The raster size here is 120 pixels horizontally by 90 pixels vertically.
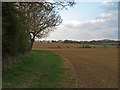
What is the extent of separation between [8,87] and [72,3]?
7.10m

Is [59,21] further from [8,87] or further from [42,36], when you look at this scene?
[8,87]

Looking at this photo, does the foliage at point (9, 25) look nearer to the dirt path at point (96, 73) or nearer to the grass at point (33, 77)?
the grass at point (33, 77)

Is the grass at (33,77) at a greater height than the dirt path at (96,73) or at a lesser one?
greater

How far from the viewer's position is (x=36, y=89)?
5004 millimetres

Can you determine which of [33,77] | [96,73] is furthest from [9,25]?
[96,73]

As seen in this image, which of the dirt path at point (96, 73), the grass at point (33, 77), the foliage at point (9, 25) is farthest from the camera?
the foliage at point (9, 25)

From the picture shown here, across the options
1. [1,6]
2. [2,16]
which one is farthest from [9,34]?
[1,6]

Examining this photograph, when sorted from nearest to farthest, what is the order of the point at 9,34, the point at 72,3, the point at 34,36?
the point at 72,3, the point at 9,34, the point at 34,36

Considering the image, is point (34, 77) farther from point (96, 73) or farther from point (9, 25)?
point (9, 25)

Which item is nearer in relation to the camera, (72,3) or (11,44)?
(72,3)

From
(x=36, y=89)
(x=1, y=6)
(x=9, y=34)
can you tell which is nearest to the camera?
(x=36, y=89)

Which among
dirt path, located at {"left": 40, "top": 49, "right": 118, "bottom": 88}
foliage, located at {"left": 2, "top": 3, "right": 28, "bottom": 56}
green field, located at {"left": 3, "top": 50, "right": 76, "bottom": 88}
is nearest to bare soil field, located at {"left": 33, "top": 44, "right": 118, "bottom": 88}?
dirt path, located at {"left": 40, "top": 49, "right": 118, "bottom": 88}

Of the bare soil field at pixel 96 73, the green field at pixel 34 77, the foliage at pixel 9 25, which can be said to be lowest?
the bare soil field at pixel 96 73

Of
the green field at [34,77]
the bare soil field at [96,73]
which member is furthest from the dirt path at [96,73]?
the green field at [34,77]
